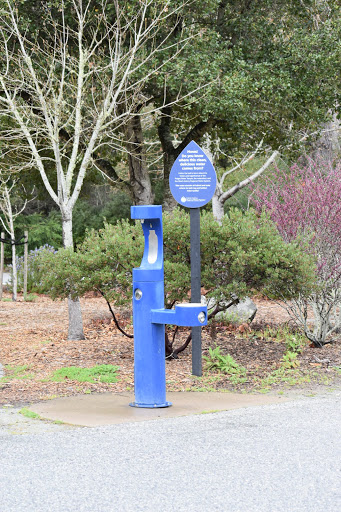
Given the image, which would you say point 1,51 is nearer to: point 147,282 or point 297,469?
point 147,282

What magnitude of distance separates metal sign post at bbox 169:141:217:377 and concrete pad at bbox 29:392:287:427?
0.92 m

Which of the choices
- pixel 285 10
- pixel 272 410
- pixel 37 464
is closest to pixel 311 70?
pixel 285 10

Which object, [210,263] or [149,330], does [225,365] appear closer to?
[210,263]

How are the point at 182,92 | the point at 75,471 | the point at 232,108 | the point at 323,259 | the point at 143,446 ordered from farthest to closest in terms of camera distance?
the point at 182,92
the point at 232,108
the point at 323,259
the point at 143,446
the point at 75,471

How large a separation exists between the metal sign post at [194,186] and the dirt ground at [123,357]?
0.79 meters

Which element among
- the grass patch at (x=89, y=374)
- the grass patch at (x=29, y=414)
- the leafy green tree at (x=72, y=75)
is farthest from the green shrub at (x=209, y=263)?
the grass patch at (x=29, y=414)

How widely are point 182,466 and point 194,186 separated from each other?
Answer: 12.1 feet

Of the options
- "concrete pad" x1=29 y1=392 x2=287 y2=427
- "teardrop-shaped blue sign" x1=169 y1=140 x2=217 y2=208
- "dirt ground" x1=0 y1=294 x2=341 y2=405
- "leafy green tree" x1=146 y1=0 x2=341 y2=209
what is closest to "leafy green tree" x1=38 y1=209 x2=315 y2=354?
"teardrop-shaped blue sign" x1=169 y1=140 x2=217 y2=208

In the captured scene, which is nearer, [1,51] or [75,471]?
[75,471]

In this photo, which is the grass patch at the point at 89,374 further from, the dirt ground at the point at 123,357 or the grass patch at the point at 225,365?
the grass patch at the point at 225,365

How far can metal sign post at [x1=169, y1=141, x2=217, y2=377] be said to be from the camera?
734cm

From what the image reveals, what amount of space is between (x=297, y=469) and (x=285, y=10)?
10620 mm

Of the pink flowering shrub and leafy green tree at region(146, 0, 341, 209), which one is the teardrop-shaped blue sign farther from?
leafy green tree at region(146, 0, 341, 209)

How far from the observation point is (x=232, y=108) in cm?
1110
